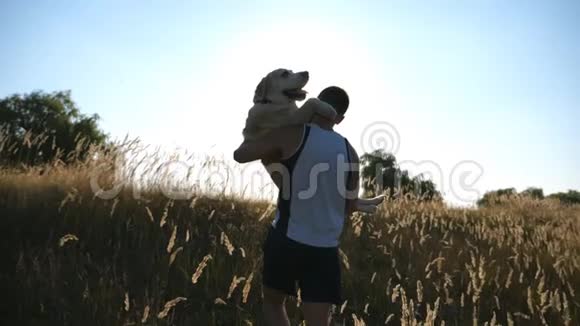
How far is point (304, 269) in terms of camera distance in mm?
Result: 2486

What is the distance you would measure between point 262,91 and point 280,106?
13cm

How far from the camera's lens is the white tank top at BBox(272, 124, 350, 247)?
246 cm

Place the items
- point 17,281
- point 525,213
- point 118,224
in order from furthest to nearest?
point 525,213 → point 118,224 → point 17,281

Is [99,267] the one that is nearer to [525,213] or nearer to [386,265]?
[386,265]

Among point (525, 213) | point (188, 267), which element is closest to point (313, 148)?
point (188, 267)

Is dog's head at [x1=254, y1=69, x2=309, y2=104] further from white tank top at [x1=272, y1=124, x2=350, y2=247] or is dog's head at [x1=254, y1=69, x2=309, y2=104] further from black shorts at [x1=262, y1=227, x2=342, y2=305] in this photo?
black shorts at [x1=262, y1=227, x2=342, y2=305]

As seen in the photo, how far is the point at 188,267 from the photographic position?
4.50 meters

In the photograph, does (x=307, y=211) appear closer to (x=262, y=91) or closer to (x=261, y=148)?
(x=261, y=148)

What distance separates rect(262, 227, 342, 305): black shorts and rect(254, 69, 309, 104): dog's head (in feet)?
2.22

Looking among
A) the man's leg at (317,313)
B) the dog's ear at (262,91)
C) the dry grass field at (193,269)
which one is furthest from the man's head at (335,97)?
the dry grass field at (193,269)

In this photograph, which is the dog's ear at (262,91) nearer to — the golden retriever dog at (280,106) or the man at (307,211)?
the golden retriever dog at (280,106)

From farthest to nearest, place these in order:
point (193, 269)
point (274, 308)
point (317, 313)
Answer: point (193, 269) < point (274, 308) < point (317, 313)

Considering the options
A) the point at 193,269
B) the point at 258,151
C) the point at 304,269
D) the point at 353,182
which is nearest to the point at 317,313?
the point at 304,269

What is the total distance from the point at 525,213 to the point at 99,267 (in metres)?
9.00
